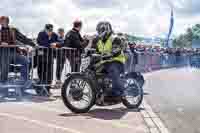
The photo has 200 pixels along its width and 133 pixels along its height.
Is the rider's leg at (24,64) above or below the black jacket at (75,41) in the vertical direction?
below

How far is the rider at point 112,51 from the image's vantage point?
28.6 ft

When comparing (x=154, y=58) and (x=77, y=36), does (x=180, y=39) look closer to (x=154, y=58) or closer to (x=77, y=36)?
(x=154, y=58)

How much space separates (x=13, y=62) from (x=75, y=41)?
1.72 metres

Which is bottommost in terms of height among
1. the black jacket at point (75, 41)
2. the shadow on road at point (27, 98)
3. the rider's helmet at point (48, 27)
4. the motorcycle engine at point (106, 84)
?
the shadow on road at point (27, 98)

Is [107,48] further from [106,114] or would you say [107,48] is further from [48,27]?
[48,27]

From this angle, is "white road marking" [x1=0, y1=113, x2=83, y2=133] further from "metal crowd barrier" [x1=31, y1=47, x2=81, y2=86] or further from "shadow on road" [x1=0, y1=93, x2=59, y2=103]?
"metal crowd barrier" [x1=31, y1=47, x2=81, y2=86]

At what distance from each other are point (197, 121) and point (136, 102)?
170 cm

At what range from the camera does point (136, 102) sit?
945 cm

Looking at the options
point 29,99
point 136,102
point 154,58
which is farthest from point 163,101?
point 154,58

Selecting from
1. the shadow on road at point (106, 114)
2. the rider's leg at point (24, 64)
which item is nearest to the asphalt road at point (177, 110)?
the shadow on road at point (106, 114)

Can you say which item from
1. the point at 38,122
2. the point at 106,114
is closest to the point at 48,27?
the point at 106,114

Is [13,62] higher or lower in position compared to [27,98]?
higher

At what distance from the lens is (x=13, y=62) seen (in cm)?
1048

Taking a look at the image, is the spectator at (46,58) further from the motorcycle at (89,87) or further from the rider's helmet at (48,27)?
the motorcycle at (89,87)
